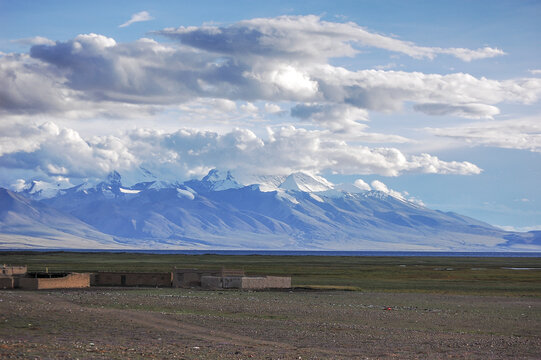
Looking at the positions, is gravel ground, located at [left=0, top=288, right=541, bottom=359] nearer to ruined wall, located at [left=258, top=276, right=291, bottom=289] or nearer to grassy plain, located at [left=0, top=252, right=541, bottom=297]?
ruined wall, located at [left=258, top=276, right=291, bottom=289]

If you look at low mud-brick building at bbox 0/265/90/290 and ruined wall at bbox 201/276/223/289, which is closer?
low mud-brick building at bbox 0/265/90/290

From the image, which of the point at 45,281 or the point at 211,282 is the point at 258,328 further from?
the point at 211,282

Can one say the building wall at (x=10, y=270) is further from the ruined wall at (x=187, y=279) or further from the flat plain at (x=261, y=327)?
the flat plain at (x=261, y=327)

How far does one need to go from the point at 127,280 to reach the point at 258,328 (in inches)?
1227

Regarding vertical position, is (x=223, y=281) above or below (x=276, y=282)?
above

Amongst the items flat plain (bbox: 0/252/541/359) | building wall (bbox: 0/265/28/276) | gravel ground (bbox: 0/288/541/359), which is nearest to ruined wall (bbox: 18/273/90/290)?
flat plain (bbox: 0/252/541/359)

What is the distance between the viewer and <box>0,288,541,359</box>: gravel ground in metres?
23.0

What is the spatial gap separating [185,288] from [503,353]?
117 ft

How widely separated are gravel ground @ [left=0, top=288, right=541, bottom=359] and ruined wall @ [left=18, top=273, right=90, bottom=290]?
5475mm

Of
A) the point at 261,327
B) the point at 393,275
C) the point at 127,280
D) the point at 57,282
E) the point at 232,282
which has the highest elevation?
the point at 261,327

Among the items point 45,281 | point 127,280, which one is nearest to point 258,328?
point 45,281

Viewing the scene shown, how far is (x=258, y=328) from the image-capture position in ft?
97.8

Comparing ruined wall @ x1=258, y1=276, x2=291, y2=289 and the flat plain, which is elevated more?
the flat plain

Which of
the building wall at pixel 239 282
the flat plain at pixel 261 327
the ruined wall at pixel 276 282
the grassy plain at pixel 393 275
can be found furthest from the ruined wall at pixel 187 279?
the flat plain at pixel 261 327
